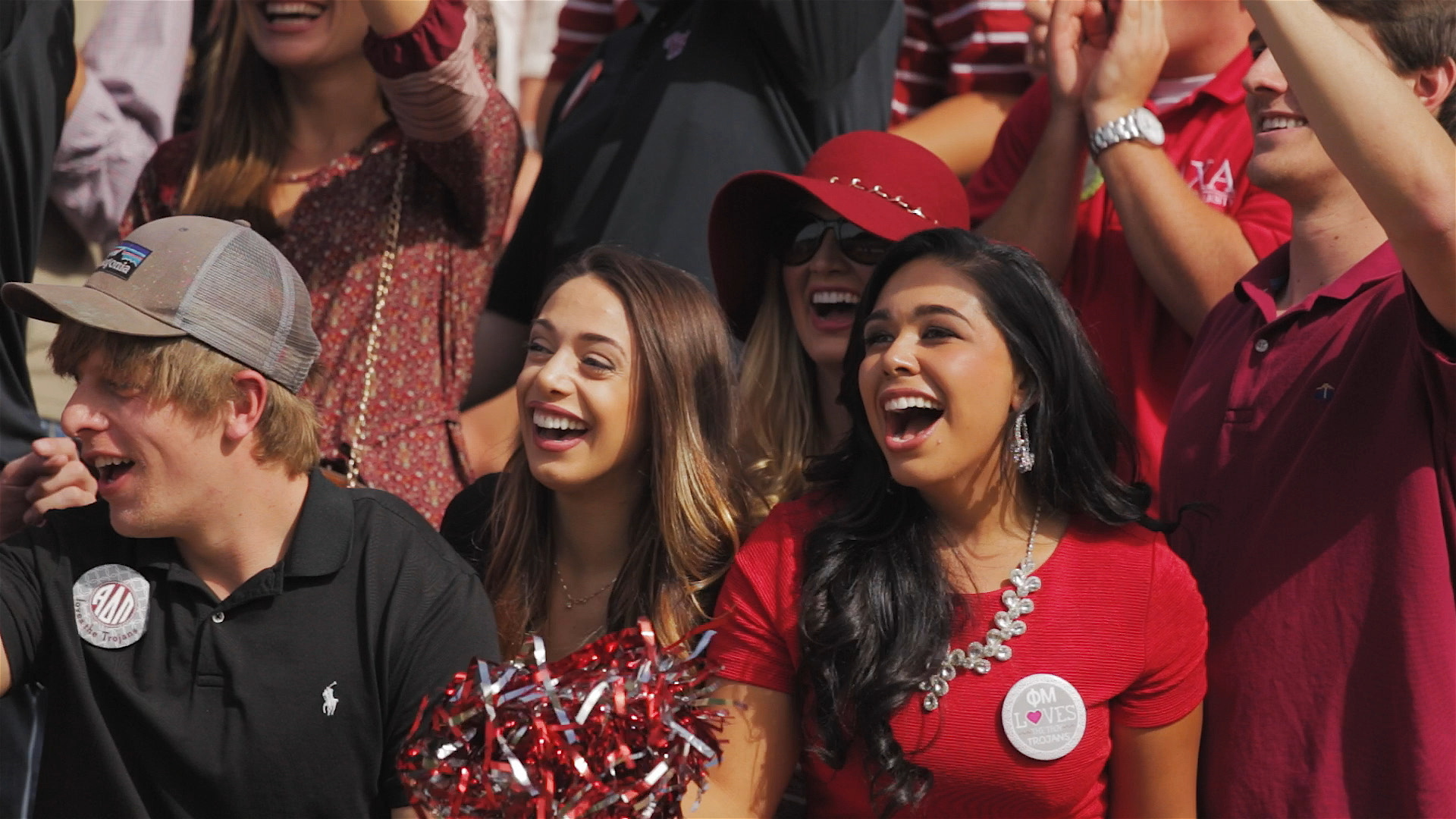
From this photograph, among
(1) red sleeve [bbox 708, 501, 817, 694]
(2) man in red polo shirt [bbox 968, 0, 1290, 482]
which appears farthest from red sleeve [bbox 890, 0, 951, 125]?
(1) red sleeve [bbox 708, 501, 817, 694]

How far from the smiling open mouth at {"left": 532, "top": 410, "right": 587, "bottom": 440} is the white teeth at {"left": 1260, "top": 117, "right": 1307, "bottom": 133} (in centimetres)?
152

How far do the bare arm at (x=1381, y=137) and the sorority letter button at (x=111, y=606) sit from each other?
2210 millimetres

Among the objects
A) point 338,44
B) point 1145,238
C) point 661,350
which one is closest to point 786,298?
point 661,350

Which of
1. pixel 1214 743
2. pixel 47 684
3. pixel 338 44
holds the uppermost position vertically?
pixel 338 44

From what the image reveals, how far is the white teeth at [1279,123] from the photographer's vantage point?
321 centimetres

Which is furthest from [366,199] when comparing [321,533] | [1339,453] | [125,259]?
[1339,453]

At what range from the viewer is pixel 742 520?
353 cm

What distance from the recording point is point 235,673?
2936mm

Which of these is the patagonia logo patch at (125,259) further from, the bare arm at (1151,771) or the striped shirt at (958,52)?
the striped shirt at (958,52)

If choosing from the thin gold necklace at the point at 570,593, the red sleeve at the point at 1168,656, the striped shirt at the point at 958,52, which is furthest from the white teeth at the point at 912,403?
the striped shirt at the point at 958,52

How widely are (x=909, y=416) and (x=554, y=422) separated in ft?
2.68

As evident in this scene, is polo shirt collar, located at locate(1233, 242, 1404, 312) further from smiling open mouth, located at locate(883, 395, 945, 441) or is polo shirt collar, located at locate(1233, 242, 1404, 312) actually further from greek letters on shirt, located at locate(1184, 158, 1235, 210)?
smiling open mouth, located at locate(883, 395, 945, 441)

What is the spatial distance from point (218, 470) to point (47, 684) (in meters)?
0.50

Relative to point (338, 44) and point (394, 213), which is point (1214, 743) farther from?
point (338, 44)
